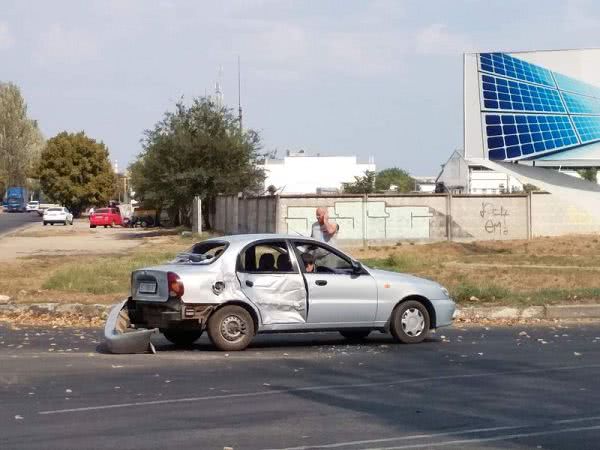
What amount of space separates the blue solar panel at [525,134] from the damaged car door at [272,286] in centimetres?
3268

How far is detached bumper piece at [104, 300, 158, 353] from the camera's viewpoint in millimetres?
13383

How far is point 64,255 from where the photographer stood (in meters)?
39.7

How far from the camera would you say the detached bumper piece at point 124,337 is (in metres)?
13.4

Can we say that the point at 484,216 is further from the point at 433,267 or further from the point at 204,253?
the point at 204,253

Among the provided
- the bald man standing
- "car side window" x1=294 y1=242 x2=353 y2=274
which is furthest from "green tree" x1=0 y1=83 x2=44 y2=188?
"car side window" x1=294 y1=242 x2=353 y2=274

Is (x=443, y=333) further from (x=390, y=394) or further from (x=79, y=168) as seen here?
(x=79, y=168)

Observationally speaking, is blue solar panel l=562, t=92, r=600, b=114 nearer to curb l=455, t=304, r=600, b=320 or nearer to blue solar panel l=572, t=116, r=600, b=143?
blue solar panel l=572, t=116, r=600, b=143

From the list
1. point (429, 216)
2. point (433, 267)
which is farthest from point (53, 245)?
point (433, 267)

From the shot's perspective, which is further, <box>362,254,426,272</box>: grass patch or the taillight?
<box>362,254,426,272</box>: grass patch

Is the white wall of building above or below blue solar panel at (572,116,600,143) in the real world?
below

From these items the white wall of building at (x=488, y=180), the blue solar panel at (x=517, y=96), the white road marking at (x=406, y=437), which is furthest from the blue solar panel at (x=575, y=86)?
the white wall of building at (x=488, y=180)

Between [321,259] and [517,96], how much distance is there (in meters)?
32.3

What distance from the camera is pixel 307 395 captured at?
10344 millimetres

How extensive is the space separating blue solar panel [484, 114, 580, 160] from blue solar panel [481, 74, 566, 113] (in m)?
0.34
